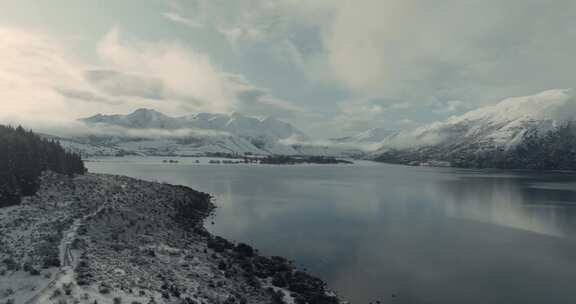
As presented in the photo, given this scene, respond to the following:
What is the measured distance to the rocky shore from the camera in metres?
23.0

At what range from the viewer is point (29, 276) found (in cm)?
2336

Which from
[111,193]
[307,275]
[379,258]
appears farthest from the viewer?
[111,193]

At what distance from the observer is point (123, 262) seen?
3020 centimetres

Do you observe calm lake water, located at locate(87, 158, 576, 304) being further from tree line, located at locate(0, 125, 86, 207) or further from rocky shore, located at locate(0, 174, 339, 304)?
tree line, located at locate(0, 125, 86, 207)

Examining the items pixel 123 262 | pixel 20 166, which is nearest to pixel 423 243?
pixel 123 262

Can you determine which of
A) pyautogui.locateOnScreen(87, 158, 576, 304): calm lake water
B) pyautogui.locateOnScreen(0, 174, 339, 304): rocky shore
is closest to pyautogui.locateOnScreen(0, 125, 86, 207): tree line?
pyautogui.locateOnScreen(0, 174, 339, 304): rocky shore

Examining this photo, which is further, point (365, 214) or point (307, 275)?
point (365, 214)

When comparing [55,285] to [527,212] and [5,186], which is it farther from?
[527,212]

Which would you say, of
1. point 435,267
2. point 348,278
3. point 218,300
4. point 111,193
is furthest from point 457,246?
point 111,193

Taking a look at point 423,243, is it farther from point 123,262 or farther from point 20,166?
point 20,166

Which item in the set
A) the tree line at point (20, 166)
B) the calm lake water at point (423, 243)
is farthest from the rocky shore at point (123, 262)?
the calm lake water at point (423, 243)

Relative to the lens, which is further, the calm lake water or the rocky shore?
the calm lake water

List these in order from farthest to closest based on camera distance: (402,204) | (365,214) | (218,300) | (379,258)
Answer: (402,204), (365,214), (379,258), (218,300)

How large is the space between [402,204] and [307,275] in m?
61.4
